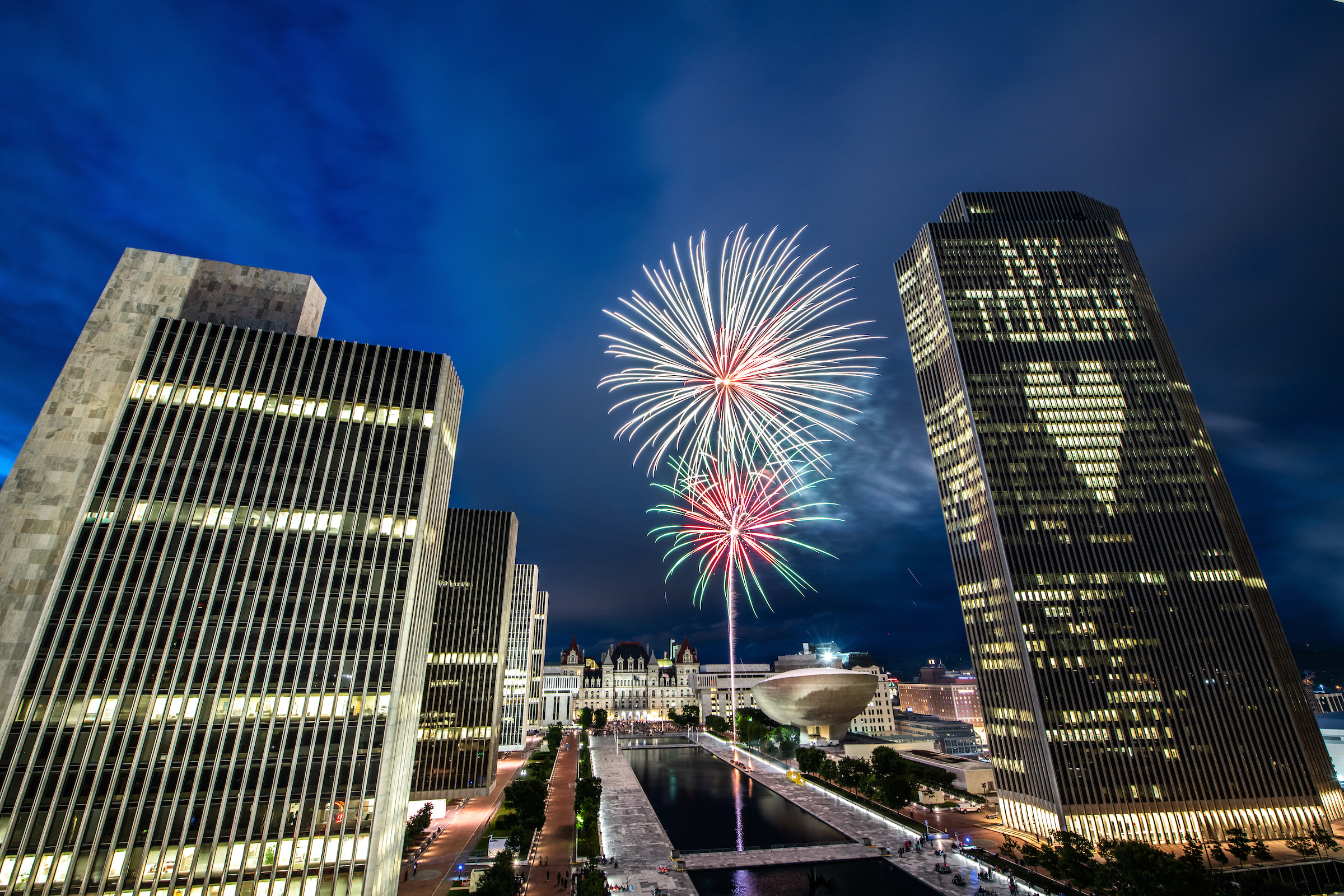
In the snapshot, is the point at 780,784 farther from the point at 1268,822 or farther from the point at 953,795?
the point at 1268,822

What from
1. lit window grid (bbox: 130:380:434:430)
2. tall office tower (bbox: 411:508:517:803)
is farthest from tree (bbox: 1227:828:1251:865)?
tall office tower (bbox: 411:508:517:803)

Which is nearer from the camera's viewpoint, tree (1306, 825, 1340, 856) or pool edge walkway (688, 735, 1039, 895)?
pool edge walkway (688, 735, 1039, 895)

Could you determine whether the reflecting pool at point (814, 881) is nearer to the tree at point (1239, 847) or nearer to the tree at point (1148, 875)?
the tree at point (1148, 875)

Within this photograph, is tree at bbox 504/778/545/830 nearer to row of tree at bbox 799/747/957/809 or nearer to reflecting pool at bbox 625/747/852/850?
reflecting pool at bbox 625/747/852/850

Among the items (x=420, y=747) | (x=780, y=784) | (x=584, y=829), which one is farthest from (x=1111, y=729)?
(x=420, y=747)

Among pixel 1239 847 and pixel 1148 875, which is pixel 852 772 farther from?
pixel 1148 875

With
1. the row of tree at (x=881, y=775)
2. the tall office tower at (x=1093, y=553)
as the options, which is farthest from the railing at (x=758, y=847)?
the tall office tower at (x=1093, y=553)
